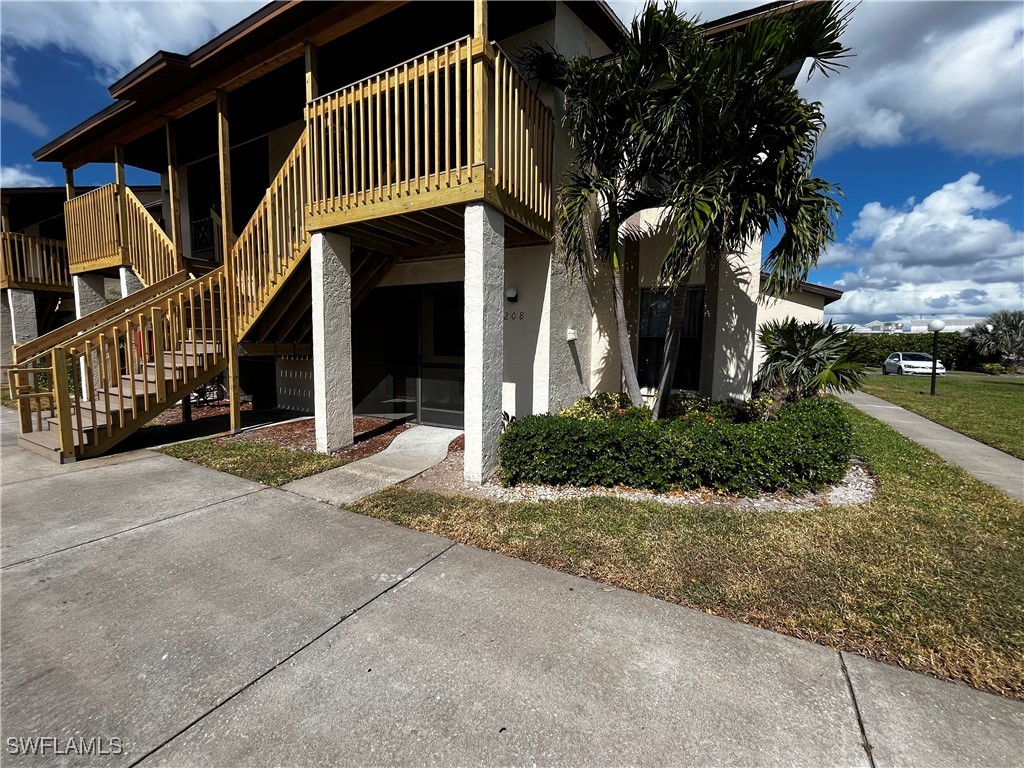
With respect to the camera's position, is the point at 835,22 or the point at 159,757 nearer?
the point at 159,757

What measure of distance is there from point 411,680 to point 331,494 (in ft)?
9.32

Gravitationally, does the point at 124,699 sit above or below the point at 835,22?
below

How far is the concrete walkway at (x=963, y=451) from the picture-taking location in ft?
16.9

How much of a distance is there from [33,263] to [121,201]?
22.5 feet

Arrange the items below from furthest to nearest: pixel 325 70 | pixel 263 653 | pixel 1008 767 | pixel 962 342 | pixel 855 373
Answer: pixel 962 342 → pixel 325 70 → pixel 855 373 → pixel 263 653 → pixel 1008 767

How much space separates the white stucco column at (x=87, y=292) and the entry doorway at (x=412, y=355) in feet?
23.3

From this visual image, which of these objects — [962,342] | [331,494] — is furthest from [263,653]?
[962,342]

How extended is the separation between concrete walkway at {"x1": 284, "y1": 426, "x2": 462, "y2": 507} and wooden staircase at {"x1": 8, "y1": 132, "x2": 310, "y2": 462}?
9.95 feet

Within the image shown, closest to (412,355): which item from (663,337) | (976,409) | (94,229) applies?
(663,337)

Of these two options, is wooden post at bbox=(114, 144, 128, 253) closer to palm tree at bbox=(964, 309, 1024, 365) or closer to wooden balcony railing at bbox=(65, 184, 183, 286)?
wooden balcony railing at bbox=(65, 184, 183, 286)

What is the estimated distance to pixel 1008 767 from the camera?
168 centimetres

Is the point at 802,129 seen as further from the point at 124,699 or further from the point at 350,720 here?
the point at 124,699

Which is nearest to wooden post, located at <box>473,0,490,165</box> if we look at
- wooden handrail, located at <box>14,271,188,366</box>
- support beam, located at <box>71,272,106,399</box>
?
wooden handrail, located at <box>14,271,188,366</box>

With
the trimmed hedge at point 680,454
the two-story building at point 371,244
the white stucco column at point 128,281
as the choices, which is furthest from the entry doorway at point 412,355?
the white stucco column at point 128,281
